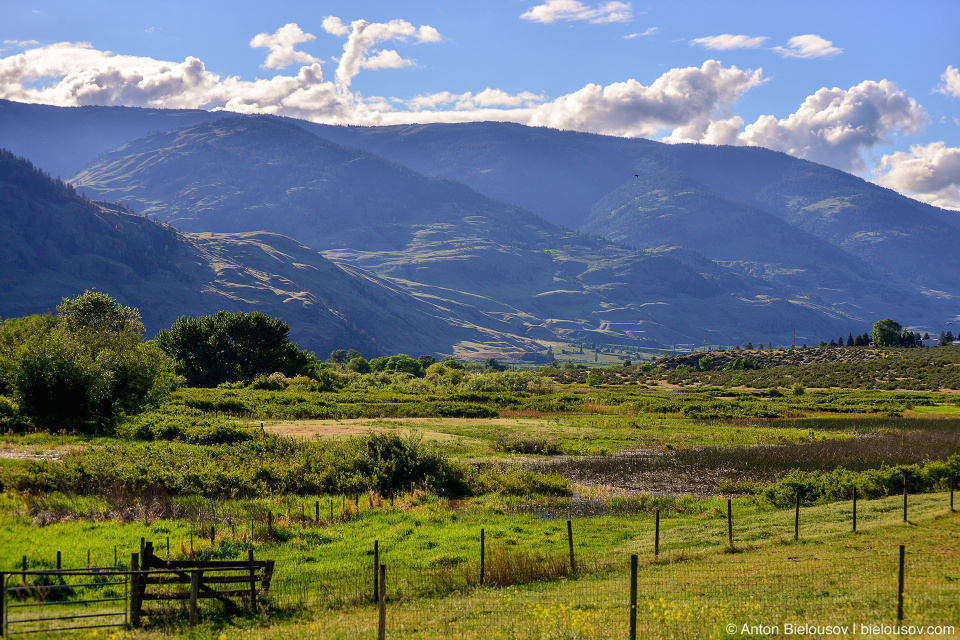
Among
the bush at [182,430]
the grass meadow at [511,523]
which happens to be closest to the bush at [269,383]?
the grass meadow at [511,523]

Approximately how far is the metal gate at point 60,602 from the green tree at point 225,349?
87354 millimetres

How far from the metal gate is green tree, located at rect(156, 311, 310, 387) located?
287 feet

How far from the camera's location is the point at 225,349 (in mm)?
107562

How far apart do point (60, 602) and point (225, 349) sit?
309 feet

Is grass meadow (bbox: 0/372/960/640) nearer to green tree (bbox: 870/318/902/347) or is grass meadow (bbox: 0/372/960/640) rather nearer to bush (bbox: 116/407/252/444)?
bush (bbox: 116/407/252/444)

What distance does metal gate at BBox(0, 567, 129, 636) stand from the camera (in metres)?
16.0

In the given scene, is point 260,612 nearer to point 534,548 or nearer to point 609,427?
point 534,548

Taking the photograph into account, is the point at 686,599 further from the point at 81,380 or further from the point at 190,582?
the point at 81,380

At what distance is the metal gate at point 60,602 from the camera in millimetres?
16047

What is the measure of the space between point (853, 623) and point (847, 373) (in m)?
134

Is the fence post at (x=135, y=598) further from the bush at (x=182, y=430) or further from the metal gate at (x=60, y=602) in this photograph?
the bush at (x=182, y=430)

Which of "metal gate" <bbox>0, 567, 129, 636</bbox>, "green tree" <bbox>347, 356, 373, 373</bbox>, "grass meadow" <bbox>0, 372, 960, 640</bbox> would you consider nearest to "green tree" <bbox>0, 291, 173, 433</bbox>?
"grass meadow" <bbox>0, 372, 960, 640</bbox>

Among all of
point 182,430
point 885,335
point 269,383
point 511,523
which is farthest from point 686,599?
point 885,335

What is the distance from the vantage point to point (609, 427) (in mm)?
71750
